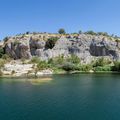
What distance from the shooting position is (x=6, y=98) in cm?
4262

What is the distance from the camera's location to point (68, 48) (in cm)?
12875

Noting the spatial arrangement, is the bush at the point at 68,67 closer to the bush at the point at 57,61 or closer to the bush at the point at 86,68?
the bush at the point at 57,61

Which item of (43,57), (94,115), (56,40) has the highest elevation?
(56,40)

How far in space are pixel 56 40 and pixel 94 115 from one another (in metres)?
100

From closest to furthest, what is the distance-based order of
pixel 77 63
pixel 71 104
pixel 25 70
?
pixel 71 104
pixel 25 70
pixel 77 63

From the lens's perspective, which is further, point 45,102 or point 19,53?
point 19,53

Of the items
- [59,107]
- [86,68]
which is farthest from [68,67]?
[59,107]

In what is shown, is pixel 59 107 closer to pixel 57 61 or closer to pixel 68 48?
pixel 57 61

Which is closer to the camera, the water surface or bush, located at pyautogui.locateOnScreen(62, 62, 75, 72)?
the water surface

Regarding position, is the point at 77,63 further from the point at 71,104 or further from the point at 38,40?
the point at 71,104

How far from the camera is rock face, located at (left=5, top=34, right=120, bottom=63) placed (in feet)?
412

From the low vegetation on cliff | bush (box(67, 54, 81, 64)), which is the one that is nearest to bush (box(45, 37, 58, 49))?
the low vegetation on cliff

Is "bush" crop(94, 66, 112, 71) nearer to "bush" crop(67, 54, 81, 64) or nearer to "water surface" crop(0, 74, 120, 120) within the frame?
"bush" crop(67, 54, 81, 64)

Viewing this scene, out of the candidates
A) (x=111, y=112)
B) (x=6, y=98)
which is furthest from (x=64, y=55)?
(x=111, y=112)
